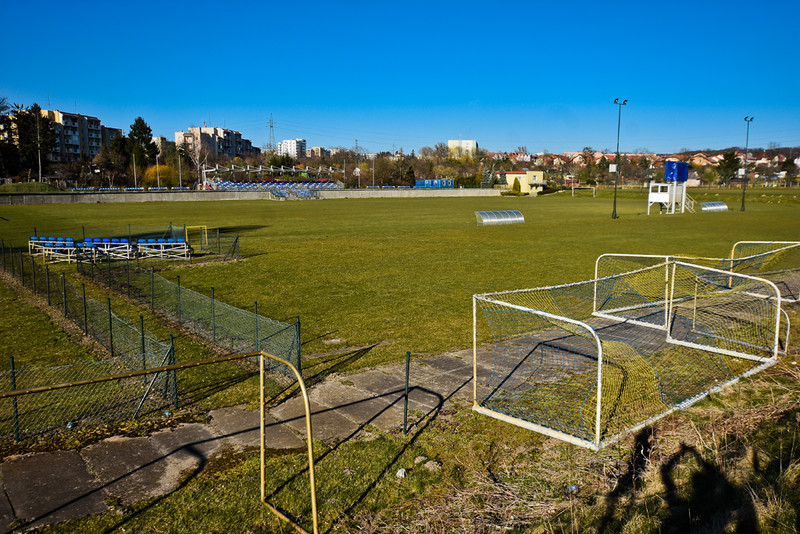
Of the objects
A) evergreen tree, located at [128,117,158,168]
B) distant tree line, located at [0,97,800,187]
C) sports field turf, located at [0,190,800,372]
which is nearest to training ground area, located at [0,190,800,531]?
sports field turf, located at [0,190,800,372]

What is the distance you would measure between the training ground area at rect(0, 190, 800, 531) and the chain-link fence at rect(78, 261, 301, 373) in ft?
3.45

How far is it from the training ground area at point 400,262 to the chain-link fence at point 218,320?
1.05 metres

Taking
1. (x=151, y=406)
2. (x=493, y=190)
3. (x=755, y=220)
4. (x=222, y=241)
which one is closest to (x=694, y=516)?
(x=151, y=406)

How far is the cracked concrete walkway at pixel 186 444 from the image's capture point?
6293mm

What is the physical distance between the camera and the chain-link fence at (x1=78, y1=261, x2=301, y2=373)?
10734mm

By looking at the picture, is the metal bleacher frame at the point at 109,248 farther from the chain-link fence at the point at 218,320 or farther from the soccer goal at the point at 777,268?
the soccer goal at the point at 777,268

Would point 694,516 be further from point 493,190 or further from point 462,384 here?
point 493,190

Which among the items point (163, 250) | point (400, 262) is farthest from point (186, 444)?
point (163, 250)

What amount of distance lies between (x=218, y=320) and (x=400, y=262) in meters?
11.9

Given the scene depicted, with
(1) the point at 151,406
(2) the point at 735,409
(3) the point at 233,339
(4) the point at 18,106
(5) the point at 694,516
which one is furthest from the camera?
(4) the point at 18,106

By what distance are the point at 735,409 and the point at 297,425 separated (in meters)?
6.34

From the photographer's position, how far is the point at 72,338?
43.1 feet

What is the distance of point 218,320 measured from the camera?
13.8 m

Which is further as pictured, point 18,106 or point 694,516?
point 18,106
